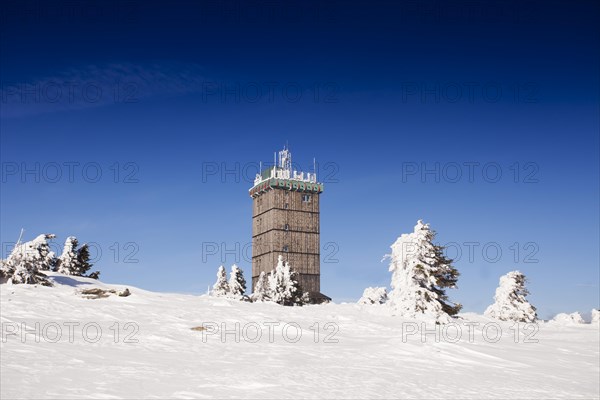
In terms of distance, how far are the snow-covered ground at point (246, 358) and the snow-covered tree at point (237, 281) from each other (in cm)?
4666

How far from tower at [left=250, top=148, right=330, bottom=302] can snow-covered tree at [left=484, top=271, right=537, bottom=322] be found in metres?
32.9

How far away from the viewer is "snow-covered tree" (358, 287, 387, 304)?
5219 cm

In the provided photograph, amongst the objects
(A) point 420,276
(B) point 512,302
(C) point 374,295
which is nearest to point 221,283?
(C) point 374,295

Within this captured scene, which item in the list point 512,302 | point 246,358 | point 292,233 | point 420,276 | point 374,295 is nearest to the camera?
point 246,358

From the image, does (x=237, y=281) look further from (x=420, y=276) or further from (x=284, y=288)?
(x=420, y=276)

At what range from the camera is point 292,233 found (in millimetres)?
74812

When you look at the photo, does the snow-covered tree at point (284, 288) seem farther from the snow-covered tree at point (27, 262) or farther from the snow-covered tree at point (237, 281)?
the snow-covered tree at point (27, 262)

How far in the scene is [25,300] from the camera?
666 inches

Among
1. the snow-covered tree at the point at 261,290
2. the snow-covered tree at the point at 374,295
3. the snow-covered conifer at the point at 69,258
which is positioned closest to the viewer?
the snow-covered conifer at the point at 69,258

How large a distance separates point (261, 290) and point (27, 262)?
147 feet

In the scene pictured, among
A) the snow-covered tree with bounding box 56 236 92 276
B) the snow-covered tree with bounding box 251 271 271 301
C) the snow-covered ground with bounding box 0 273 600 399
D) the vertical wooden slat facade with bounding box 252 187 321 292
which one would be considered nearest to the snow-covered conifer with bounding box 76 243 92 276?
the snow-covered tree with bounding box 56 236 92 276

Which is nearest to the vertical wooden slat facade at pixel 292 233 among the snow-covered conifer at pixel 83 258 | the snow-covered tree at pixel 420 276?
the snow-covered conifer at pixel 83 258

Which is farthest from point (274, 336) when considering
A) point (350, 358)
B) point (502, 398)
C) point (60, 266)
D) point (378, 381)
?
point (60, 266)

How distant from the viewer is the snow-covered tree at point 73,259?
142 ft
